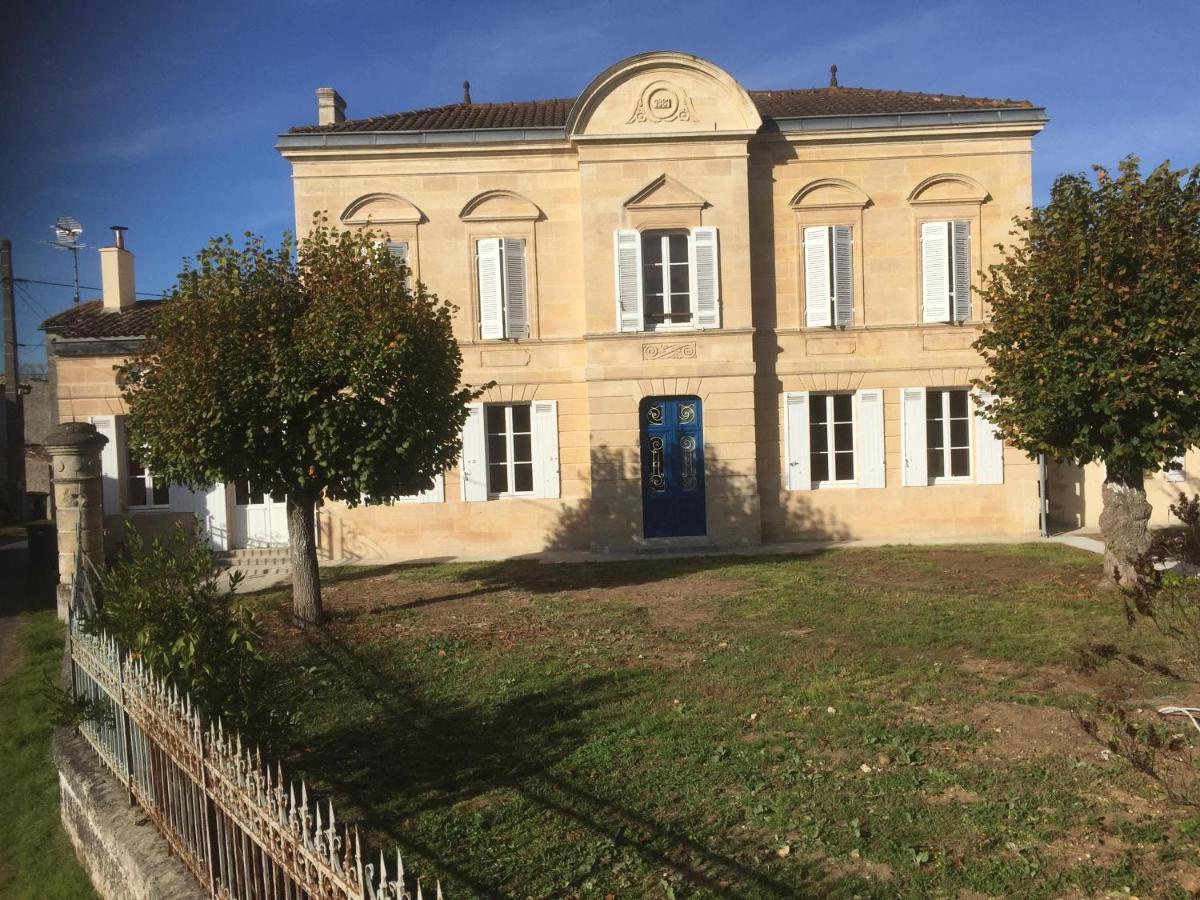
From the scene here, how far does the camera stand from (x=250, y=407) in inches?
373

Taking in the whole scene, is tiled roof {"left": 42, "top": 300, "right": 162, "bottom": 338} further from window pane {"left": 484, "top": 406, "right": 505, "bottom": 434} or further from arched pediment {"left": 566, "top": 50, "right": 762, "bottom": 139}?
arched pediment {"left": 566, "top": 50, "right": 762, "bottom": 139}

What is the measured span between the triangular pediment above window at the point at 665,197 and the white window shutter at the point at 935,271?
156 inches

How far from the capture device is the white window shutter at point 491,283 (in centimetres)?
1603

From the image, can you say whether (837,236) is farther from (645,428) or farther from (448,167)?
(448,167)

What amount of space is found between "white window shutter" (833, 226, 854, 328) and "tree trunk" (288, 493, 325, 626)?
9.79 meters

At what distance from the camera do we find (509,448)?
53.2ft

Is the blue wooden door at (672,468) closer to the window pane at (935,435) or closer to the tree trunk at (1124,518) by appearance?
the window pane at (935,435)

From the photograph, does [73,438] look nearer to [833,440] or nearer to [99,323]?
[99,323]

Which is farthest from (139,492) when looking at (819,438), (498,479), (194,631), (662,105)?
(194,631)

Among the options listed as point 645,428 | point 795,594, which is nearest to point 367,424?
point 795,594

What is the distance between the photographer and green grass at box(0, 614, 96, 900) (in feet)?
18.1

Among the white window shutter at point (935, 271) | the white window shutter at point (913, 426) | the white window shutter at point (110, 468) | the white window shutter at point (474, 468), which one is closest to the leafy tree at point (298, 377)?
the white window shutter at point (474, 468)

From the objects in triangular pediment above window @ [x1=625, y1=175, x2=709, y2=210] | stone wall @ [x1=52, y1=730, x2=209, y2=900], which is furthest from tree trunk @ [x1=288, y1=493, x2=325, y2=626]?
triangular pediment above window @ [x1=625, y1=175, x2=709, y2=210]

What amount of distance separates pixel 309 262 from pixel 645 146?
742 cm
